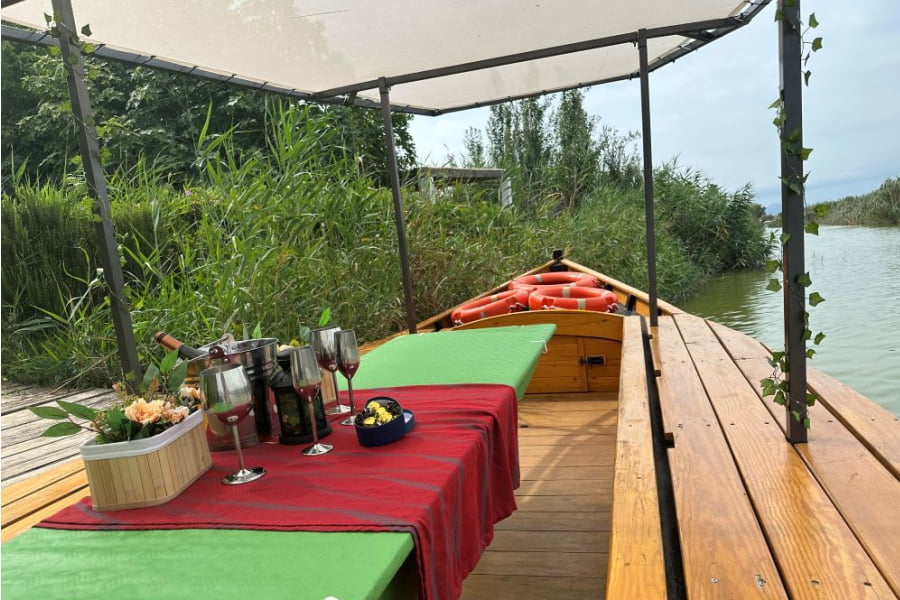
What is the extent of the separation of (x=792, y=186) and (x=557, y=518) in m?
1.42

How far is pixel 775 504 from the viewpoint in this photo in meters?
1.28

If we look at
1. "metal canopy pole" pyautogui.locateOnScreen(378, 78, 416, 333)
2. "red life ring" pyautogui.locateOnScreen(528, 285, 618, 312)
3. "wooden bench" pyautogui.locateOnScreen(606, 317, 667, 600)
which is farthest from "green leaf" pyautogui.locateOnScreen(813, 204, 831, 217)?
"metal canopy pole" pyautogui.locateOnScreen(378, 78, 416, 333)

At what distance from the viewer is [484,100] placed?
15.3 feet

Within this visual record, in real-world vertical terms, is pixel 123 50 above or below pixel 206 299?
above

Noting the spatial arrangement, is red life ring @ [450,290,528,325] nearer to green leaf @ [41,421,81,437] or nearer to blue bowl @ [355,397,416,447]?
blue bowl @ [355,397,416,447]

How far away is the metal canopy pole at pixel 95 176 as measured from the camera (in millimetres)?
1740

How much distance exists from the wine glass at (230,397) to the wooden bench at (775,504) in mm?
804

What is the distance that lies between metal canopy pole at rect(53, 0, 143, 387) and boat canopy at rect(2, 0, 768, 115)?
12.2 inches

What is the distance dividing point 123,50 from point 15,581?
2430 millimetres

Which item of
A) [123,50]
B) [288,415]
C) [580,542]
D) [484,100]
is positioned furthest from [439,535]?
[484,100]

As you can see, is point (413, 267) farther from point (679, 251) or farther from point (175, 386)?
point (679, 251)

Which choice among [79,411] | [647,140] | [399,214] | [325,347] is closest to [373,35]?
[399,214]

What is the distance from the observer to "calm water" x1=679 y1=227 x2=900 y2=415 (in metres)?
5.03

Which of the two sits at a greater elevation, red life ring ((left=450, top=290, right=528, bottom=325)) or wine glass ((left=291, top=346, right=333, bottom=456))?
wine glass ((left=291, top=346, right=333, bottom=456))
